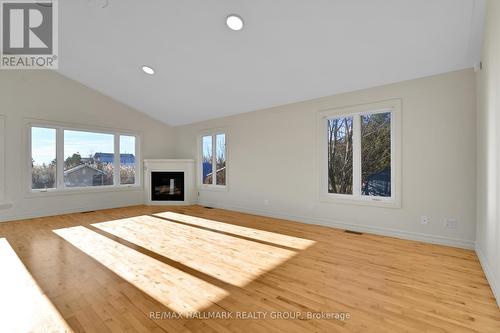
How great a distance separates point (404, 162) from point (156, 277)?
3.68 metres

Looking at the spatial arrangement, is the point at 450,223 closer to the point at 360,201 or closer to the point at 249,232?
the point at 360,201

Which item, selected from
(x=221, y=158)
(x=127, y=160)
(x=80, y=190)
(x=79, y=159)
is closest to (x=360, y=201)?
(x=221, y=158)

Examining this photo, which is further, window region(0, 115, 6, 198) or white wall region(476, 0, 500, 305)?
window region(0, 115, 6, 198)

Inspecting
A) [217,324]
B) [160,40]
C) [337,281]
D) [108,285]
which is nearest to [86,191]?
[160,40]

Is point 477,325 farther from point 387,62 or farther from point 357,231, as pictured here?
point 387,62

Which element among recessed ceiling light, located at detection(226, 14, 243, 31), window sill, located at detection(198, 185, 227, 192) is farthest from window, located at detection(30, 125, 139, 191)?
recessed ceiling light, located at detection(226, 14, 243, 31)

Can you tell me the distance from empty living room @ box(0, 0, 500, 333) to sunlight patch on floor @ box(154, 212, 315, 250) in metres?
0.05

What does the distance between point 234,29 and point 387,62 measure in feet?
7.20

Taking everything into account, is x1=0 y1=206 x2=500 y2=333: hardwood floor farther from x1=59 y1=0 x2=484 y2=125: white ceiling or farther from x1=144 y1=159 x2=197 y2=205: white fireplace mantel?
x1=144 y1=159 x2=197 y2=205: white fireplace mantel

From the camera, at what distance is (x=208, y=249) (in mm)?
3199

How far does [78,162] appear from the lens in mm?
5922

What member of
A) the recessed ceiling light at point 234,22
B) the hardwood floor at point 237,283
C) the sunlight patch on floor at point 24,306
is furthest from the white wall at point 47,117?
the recessed ceiling light at point 234,22

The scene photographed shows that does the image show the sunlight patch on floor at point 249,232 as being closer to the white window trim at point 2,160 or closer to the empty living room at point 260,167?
the empty living room at point 260,167

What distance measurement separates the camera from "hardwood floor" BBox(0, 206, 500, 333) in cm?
171
